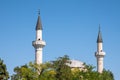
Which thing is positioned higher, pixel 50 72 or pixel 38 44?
pixel 38 44

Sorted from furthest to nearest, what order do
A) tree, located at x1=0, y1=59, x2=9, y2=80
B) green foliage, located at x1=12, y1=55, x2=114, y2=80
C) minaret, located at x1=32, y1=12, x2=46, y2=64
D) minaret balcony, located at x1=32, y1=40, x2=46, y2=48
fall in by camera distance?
minaret balcony, located at x1=32, y1=40, x2=46, y2=48 → minaret, located at x1=32, y1=12, x2=46, y2=64 → green foliage, located at x1=12, y1=55, x2=114, y2=80 → tree, located at x1=0, y1=59, x2=9, y2=80

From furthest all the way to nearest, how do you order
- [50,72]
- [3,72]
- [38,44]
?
[38,44] < [50,72] < [3,72]

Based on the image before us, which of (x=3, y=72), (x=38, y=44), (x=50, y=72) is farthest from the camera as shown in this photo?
(x=38, y=44)

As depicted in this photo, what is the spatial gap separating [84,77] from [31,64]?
7.16 metres

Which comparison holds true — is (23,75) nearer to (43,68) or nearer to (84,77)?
(43,68)

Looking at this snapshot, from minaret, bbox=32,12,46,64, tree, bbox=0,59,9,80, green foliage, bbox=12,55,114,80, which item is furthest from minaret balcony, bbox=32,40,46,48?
tree, bbox=0,59,9,80

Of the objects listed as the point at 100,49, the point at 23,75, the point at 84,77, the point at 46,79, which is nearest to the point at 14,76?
the point at 23,75

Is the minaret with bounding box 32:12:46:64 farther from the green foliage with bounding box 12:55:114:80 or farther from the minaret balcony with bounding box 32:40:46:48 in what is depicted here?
the green foliage with bounding box 12:55:114:80

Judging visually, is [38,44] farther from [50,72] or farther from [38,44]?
[50,72]

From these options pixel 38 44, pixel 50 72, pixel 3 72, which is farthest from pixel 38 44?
pixel 3 72

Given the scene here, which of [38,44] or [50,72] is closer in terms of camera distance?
[50,72]

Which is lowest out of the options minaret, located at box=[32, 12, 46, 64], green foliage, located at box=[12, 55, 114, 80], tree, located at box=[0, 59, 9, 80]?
tree, located at box=[0, 59, 9, 80]

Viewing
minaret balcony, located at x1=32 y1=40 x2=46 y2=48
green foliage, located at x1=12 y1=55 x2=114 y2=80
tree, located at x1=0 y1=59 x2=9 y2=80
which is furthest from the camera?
minaret balcony, located at x1=32 y1=40 x2=46 y2=48

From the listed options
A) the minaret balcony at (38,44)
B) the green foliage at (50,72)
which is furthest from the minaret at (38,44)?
the green foliage at (50,72)
